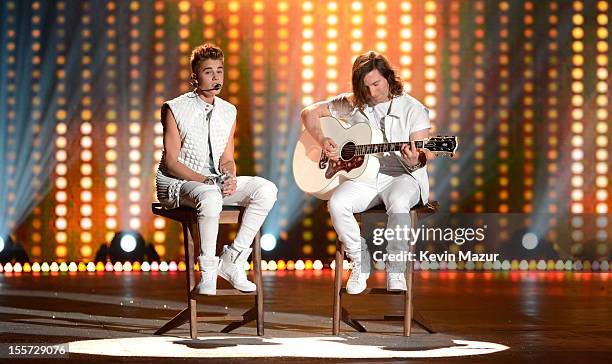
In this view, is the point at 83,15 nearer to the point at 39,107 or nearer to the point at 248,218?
the point at 39,107

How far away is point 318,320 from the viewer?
538 cm

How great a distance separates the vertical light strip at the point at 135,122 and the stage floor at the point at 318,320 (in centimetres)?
135

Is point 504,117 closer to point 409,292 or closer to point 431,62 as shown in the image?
point 431,62

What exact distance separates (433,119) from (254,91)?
4.62ft

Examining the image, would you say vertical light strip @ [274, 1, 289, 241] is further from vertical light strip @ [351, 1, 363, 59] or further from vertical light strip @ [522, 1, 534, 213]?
vertical light strip @ [522, 1, 534, 213]

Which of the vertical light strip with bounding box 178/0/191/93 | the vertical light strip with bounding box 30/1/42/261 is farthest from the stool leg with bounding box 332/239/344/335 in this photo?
the vertical light strip with bounding box 30/1/42/261

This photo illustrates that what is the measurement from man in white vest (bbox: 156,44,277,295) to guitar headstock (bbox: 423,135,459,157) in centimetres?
61

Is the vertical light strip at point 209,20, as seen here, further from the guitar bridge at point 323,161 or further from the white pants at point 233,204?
the white pants at point 233,204

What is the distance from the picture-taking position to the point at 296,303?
639cm

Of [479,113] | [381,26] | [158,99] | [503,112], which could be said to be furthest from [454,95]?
[158,99]

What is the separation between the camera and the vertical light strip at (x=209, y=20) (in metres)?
9.97

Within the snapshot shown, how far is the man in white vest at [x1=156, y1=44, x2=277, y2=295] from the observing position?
4.65 meters

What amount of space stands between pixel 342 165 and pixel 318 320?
828 mm

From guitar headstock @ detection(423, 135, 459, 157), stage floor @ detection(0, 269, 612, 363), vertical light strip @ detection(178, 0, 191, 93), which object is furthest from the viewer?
vertical light strip @ detection(178, 0, 191, 93)
